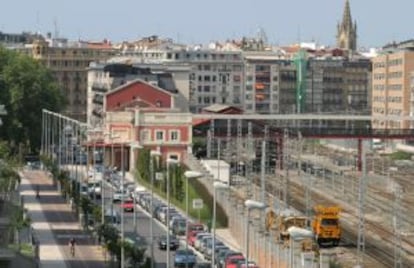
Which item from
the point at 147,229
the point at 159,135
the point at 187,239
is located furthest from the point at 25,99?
the point at 187,239

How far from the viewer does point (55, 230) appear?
1796 inches

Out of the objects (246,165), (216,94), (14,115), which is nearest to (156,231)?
(246,165)

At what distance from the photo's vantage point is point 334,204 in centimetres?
6122

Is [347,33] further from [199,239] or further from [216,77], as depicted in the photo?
[199,239]

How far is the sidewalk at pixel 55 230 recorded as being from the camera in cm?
3769

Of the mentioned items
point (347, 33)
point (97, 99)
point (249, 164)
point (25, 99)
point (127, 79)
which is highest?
point (347, 33)

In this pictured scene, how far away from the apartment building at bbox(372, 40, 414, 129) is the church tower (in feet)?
197

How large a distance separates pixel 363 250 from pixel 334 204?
760 inches

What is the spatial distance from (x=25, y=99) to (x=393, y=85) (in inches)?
1272

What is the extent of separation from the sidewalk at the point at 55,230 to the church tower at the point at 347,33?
113 meters

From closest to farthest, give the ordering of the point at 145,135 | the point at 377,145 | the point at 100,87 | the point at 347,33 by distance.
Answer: the point at 145,135
the point at 377,145
the point at 100,87
the point at 347,33

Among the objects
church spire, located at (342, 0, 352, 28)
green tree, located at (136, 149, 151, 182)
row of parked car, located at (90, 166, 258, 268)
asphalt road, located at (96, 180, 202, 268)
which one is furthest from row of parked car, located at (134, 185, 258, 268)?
church spire, located at (342, 0, 352, 28)

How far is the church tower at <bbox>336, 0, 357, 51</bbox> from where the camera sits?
17550 cm

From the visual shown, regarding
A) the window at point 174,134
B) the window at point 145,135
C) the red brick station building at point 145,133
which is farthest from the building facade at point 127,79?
the window at point 174,134
